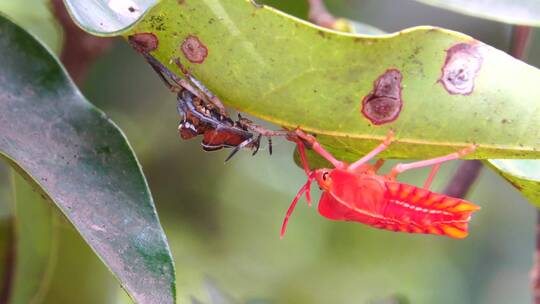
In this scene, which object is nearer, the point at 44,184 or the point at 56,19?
the point at 44,184

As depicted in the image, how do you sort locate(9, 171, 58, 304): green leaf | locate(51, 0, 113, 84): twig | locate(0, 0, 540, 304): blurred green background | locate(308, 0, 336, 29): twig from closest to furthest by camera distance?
locate(9, 171, 58, 304): green leaf → locate(308, 0, 336, 29): twig → locate(51, 0, 113, 84): twig → locate(0, 0, 540, 304): blurred green background

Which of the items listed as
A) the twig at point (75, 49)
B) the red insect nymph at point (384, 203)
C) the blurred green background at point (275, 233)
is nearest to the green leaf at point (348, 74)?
the red insect nymph at point (384, 203)

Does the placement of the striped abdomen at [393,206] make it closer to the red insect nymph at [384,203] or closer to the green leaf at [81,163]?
the red insect nymph at [384,203]

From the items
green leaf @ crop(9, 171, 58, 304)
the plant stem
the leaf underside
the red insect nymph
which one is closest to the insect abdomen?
the red insect nymph

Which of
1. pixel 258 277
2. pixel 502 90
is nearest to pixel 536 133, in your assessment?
pixel 502 90

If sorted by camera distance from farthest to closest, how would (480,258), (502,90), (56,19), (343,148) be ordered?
(480,258) < (56,19) < (343,148) < (502,90)

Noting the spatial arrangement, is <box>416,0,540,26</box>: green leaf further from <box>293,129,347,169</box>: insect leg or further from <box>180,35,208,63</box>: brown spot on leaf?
<box>180,35,208,63</box>: brown spot on leaf

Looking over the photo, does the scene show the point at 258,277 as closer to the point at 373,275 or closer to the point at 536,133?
the point at 373,275
